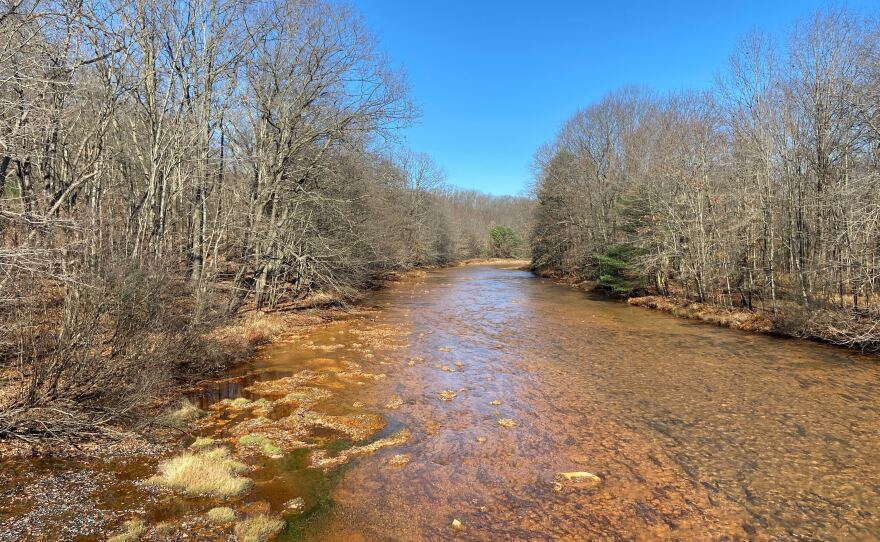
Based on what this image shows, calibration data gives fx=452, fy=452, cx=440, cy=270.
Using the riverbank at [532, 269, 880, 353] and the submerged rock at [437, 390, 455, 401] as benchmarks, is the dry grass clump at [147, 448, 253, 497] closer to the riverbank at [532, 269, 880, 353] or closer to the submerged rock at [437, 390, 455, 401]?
the submerged rock at [437, 390, 455, 401]

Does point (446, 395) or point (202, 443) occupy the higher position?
point (202, 443)

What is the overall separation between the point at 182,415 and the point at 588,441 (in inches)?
254

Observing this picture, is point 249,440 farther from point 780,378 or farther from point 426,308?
point 426,308

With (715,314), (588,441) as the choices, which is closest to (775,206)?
(715,314)

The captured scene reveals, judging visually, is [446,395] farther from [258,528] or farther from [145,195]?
[145,195]

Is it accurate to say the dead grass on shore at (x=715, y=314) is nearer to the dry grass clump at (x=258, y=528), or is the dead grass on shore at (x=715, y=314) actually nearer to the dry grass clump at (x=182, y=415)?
the dry grass clump at (x=258, y=528)

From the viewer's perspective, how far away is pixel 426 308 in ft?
69.7

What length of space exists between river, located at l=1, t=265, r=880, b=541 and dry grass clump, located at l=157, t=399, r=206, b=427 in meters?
0.51

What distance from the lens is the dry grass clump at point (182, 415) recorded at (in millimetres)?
6961

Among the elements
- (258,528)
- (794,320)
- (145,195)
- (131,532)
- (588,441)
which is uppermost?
(145,195)

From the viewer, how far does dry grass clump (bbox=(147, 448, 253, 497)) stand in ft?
16.9

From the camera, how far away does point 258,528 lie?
450cm

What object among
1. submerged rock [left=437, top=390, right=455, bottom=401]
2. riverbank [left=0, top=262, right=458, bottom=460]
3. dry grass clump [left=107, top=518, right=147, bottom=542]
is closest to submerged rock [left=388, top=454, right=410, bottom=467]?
submerged rock [left=437, top=390, right=455, bottom=401]

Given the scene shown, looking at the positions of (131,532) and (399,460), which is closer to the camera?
(131,532)
